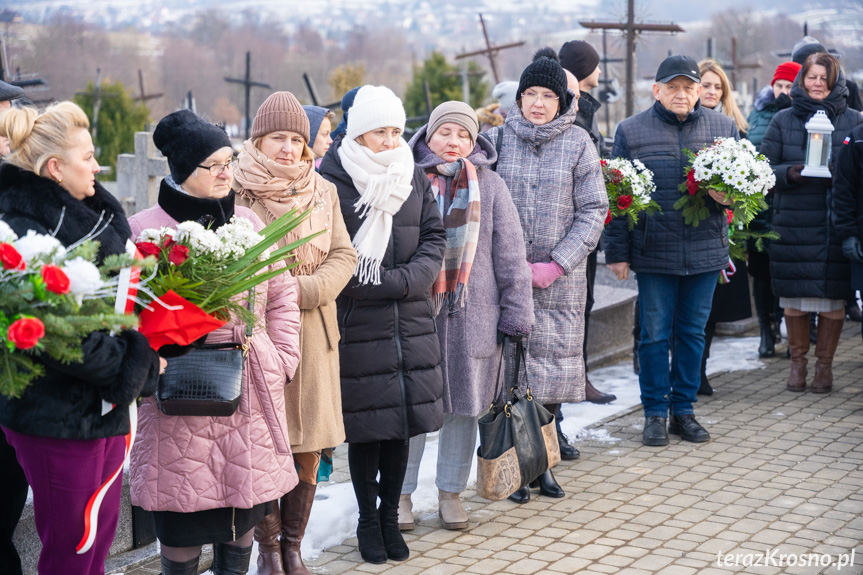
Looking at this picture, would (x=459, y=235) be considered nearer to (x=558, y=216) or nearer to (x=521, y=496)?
(x=558, y=216)

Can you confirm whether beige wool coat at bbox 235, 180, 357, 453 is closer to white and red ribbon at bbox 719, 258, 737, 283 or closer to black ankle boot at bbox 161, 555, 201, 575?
black ankle boot at bbox 161, 555, 201, 575

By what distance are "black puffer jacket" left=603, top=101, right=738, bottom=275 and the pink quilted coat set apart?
2.82 metres

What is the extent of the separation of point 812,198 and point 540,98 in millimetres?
2672

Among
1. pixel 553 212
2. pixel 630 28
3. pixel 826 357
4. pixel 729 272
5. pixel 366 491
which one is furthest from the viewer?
pixel 630 28

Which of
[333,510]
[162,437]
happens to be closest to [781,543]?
[333,510]

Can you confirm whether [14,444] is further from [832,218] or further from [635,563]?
[832,218]

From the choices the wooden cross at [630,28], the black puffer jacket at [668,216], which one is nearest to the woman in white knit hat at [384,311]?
the black puffer jacket at [668,216]

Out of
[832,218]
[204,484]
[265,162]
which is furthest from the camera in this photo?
[832,218]

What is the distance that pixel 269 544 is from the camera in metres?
3.99

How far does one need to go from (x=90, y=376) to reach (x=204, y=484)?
63 cm

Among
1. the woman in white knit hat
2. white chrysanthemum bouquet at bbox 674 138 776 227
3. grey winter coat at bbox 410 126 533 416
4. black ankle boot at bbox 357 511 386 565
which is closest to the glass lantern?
white chrysanthemum bouquet at bbox 674 138 776 227

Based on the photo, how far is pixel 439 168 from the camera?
4621 millimetres

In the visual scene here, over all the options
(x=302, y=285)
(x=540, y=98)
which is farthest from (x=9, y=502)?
(x=540, y=98)

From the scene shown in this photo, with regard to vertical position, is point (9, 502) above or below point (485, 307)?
below
